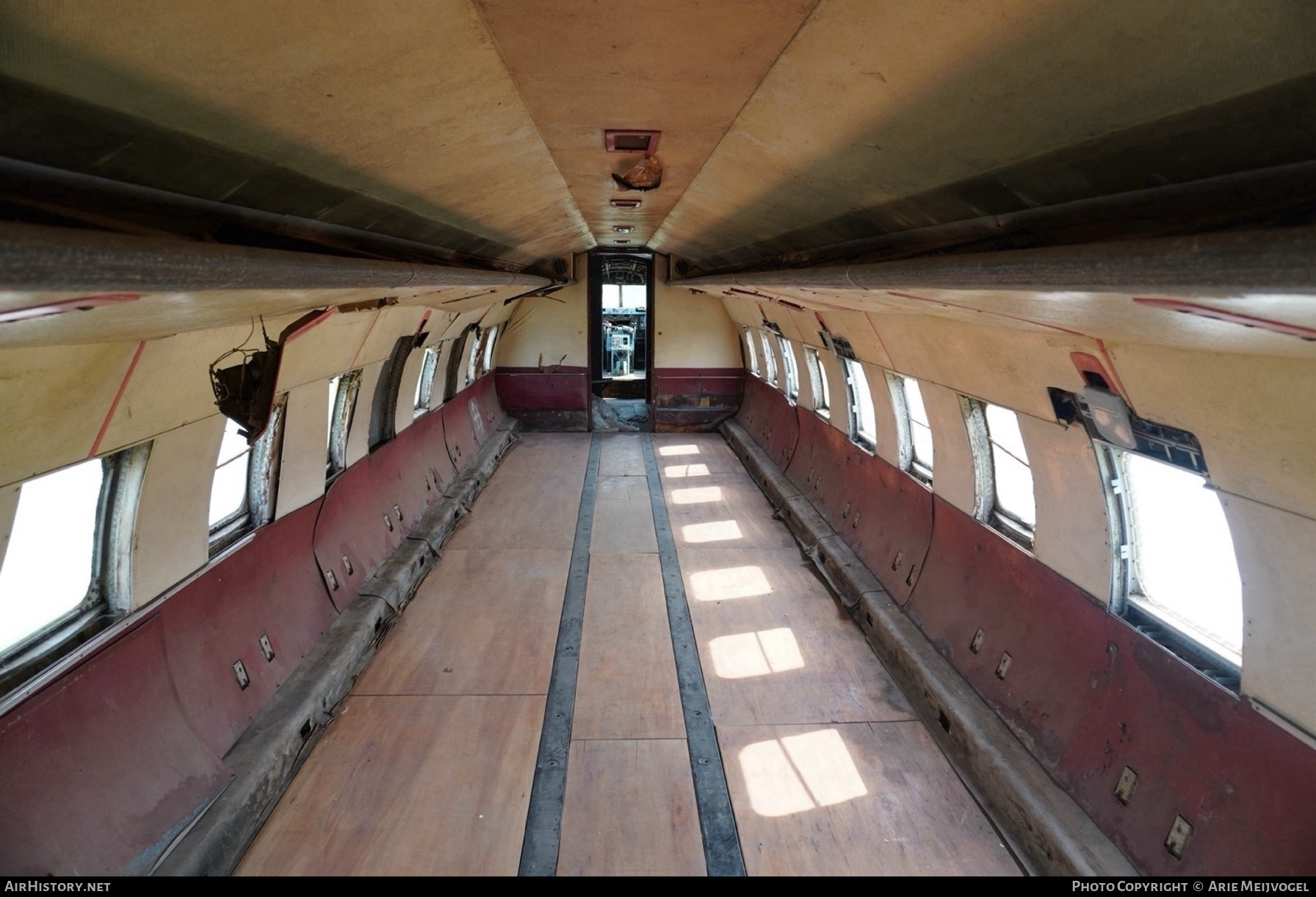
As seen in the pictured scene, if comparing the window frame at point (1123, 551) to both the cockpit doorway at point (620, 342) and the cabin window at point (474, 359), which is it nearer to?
the cabin window at point (474, 359)

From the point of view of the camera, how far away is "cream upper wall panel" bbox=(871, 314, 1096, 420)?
3.79 m

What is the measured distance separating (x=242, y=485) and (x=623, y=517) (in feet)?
16.7

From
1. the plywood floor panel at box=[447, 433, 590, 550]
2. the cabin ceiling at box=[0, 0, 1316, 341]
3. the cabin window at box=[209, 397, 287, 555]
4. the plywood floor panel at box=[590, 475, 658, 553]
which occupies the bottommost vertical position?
the plywood floor panel at box=[590, 475, 658, 553]

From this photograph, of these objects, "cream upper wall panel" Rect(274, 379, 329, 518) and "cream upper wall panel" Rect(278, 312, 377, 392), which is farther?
"cream upper wall panel" Rect(274, 379, 329, 518)

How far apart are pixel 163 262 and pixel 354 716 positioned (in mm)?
4204

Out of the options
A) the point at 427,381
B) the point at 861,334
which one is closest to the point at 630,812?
the point at 861,334

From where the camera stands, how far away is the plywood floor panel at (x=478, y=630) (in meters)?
5.77

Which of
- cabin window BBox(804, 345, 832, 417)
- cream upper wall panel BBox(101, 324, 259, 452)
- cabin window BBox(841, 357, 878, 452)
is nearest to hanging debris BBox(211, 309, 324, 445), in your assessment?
cream upper wall panel BBox(101, 324, 259, 452)

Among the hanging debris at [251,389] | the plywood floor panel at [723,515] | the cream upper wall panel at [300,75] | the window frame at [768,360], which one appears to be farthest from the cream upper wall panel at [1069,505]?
the window frame at [768,360]

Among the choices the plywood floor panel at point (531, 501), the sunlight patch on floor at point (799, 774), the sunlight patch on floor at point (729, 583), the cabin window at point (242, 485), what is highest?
the cabin window at point (242, 485)

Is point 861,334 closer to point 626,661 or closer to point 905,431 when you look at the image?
point 905,431

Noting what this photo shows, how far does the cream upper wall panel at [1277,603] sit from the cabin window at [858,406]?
16.6ft

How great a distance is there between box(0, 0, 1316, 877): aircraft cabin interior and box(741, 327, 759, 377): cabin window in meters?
6.01

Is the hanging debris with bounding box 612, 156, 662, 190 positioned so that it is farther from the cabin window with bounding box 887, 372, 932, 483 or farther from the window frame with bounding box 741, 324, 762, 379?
the window frame with bounding box 741, 324, 762, 379
